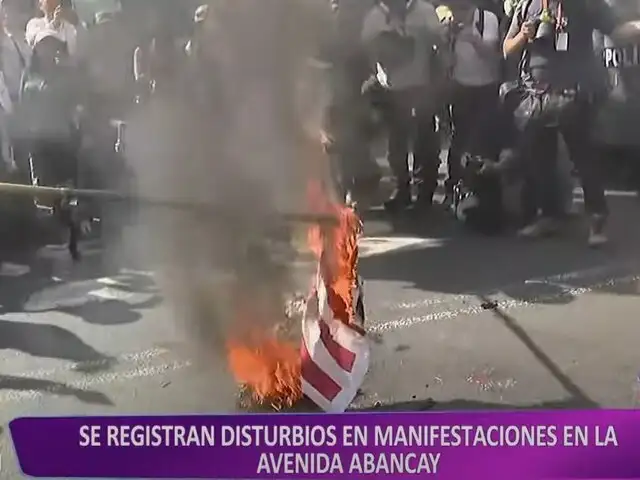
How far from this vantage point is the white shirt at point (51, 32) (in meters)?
1.61

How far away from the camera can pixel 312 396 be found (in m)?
1.71

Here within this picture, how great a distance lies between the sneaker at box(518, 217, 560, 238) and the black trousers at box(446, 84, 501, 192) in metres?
0.19

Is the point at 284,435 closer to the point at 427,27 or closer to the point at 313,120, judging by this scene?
the point at 313,120

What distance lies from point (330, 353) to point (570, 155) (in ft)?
2.49

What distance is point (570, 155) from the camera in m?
1.65

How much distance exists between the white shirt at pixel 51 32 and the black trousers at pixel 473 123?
2.97ft

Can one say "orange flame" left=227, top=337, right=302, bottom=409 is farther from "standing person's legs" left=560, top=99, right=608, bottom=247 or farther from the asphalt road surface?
"standing person's legs" left=560, top=99, right=608, bottom=247

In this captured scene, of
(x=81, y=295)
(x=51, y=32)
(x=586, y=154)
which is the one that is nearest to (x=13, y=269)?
(x=81, y=295)

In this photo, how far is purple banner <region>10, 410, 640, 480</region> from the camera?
64.4 inches

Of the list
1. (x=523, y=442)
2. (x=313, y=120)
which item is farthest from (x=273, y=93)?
(x=523, y=442)

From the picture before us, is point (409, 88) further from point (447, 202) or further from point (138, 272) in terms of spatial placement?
point (138, 272)

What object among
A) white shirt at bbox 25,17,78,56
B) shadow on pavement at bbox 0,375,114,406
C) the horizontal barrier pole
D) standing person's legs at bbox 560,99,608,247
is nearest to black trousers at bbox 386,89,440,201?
the horizontal barrier pole

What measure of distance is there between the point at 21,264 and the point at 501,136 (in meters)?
1.19

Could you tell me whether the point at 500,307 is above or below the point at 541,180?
below
